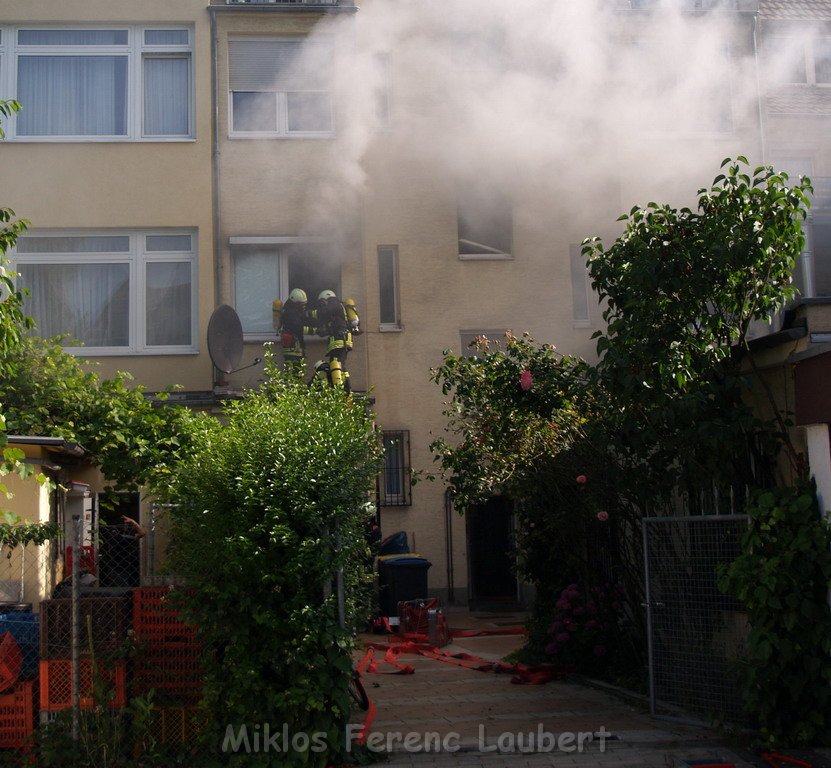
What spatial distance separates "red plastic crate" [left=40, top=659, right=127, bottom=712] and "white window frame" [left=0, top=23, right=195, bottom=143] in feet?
32.9

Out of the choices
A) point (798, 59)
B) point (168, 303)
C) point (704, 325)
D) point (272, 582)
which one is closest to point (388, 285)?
point (168, 303)

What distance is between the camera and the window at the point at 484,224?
53.5ft

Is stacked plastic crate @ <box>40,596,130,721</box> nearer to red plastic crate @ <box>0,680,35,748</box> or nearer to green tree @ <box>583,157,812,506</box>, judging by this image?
red plastic crate @ <box>0,680,35,748</box>

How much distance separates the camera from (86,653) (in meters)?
6.96

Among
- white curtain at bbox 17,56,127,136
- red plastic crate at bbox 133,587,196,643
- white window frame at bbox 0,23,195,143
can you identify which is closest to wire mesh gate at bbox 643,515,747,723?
red plastic crate at bbox 133,587,196,643

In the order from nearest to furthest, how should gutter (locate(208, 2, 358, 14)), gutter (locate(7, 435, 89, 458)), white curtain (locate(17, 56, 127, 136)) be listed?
1. gutter (locate(7, 435, 89, 458))
2. white curtain (locate(17, 56, 127, 136))
3. gutter (locate(208, 2, 358, 14))

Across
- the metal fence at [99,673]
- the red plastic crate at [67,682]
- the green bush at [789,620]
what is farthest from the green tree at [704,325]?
the red plastic crate at [67,682]

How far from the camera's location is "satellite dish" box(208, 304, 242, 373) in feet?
44.9

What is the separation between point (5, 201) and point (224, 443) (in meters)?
9.74

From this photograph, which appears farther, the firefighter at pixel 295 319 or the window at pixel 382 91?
the window at pixel 382 91

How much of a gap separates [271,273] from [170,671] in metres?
9.21

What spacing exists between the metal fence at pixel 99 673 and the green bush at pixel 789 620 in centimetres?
382

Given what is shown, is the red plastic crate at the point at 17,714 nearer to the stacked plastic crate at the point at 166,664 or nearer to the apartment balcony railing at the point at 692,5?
the stacked plastic crate at the point at 166,664

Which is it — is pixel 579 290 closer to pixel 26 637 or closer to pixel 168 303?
pixel 168 303
